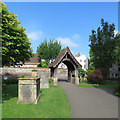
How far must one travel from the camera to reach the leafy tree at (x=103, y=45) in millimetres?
28828

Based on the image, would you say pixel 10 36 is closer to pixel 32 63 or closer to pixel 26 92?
pixel 26 92

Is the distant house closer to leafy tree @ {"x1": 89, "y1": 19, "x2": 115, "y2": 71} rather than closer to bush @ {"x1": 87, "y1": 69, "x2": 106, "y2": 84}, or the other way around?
leafy tree @ {"x1": 89, "y1": 19, "x2": 115, "y2": 71}

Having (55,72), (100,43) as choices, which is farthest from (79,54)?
(55,72)

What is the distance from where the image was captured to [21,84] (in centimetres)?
927

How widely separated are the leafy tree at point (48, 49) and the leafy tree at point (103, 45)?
22.6m

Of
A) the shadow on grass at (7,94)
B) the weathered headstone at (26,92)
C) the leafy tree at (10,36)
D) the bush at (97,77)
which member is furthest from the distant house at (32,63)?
the weathered headstone at (26,92)

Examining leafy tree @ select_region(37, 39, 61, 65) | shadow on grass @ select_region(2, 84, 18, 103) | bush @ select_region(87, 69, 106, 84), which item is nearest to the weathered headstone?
shadow on grass @ select_region(2, 84, 18, 103)

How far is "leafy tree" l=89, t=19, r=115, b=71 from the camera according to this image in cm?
2883

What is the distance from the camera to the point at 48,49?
164ft

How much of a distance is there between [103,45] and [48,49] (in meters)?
26.4

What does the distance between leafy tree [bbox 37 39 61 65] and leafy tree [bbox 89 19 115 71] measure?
2256 centimetres

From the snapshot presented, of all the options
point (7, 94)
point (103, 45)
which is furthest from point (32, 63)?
point (7, 94)

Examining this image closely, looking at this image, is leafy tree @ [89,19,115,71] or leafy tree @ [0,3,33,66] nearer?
leafy tree @ [0,3,33,66]

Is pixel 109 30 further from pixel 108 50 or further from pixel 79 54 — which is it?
pixel 79 54
